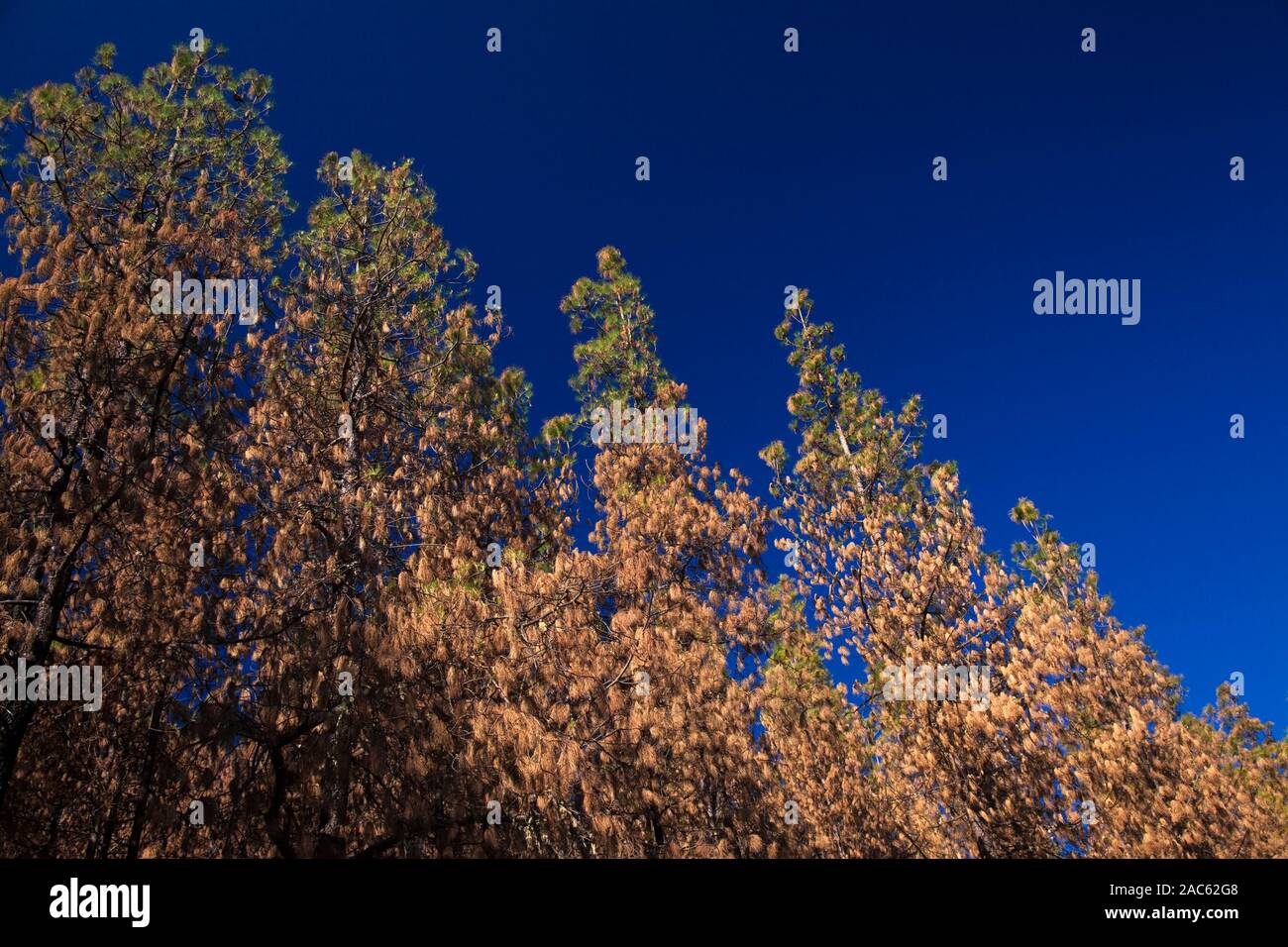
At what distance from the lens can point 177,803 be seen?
613 cm

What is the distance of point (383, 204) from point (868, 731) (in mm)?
11831

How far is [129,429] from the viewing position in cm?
654

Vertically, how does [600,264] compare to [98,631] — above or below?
above

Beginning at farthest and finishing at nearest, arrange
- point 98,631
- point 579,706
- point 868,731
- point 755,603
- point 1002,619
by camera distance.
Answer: point 868,731 → point 755,603 → point 1002,619 → point 579,706 → point 98,631

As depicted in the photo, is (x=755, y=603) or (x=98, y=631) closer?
(x=98, y=631)

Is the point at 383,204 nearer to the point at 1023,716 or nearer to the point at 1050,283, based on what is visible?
the point at 1050,283

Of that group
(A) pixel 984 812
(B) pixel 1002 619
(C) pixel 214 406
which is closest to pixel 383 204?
(C) pixel 214 406

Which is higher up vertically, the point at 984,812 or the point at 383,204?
the point at 383,204
